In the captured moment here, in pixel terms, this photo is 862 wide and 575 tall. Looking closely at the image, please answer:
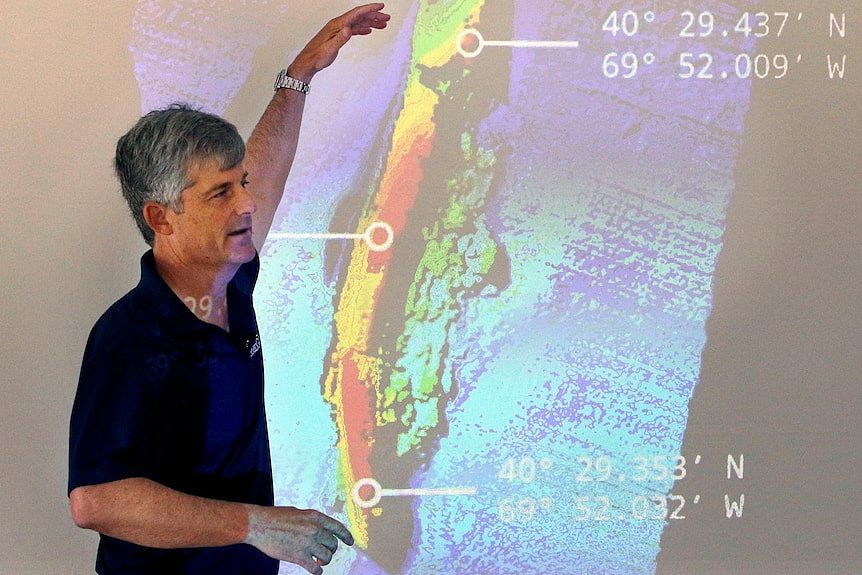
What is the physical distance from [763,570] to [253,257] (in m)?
1.18

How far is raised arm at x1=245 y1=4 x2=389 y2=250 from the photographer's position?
71.9 inches

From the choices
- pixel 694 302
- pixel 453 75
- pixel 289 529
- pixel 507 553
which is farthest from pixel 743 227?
pixel 289 529

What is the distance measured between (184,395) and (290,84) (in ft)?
2.10

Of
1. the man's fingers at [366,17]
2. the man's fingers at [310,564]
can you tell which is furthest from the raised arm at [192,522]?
the man's fingers at [366,17]

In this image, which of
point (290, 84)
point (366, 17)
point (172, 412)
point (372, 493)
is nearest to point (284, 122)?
point (290, 84)

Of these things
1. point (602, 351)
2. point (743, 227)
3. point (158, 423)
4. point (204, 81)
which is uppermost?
point (204, 81)

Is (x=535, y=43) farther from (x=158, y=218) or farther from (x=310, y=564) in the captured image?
(x=310, y=564)

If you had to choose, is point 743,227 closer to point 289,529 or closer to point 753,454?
point 753,454

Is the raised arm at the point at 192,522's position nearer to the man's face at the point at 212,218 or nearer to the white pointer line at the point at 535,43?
the man's face at the point at 212,218

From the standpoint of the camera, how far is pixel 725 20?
1.95m

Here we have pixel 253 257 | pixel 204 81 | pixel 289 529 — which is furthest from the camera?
pixel 204 81

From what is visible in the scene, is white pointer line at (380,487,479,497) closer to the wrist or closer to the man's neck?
the man's neck

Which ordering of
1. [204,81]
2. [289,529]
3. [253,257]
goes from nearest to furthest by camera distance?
[289,529], [253,257], [204,81]

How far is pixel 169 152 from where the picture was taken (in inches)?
60.6
